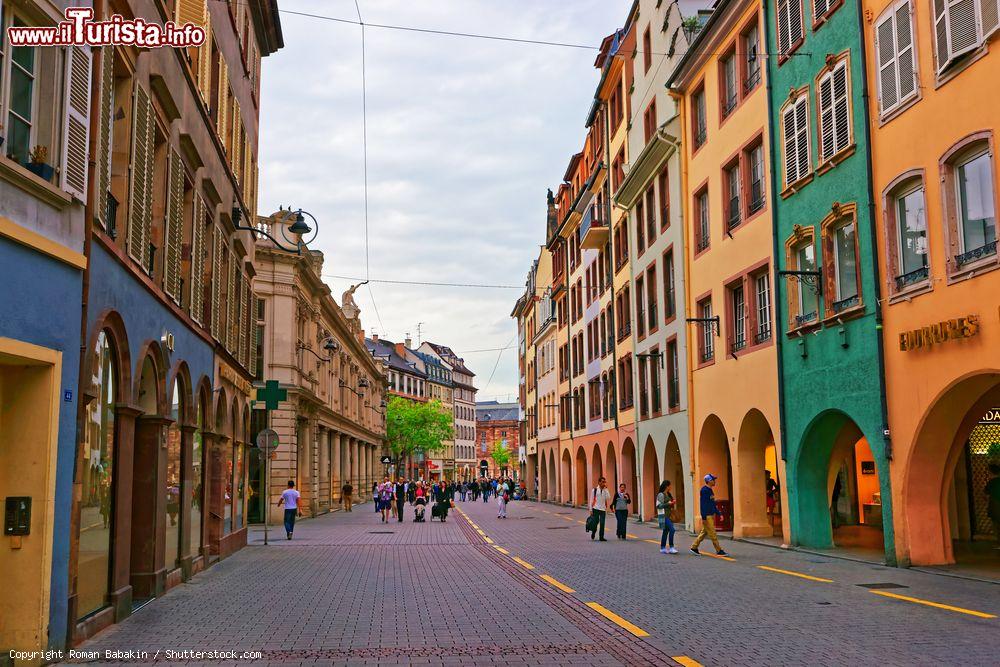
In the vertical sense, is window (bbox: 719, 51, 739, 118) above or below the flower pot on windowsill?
above

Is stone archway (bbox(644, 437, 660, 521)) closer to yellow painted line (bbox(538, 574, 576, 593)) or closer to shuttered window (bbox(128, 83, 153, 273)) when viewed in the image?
yellow painted line (bbox(538, 574, 576, 593))

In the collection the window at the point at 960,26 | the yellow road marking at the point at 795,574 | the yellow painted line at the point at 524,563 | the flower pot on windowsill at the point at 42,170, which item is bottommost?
the yellow painted line at the point at 524,563

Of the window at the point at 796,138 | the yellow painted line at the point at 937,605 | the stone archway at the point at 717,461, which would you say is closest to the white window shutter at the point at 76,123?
the yellow painted line at the point at 937,605

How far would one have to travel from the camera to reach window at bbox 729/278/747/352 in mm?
25172

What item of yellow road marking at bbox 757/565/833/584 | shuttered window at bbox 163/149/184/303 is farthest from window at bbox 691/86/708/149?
shuttered window at bbox 163/149/184/303

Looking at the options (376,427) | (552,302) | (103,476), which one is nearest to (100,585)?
(103,476)

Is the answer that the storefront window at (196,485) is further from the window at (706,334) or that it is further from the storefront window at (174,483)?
the window at (706,334)

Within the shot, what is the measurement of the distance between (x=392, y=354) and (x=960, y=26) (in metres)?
112

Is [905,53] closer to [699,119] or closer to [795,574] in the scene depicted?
[795,574]

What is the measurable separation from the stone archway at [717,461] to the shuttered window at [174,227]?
657 inches

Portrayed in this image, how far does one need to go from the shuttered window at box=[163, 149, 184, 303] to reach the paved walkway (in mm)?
4641

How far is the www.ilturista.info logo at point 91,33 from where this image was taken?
8867 mm

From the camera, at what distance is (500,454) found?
158625mm

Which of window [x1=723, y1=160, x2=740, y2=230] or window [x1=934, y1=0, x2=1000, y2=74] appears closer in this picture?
window [x1=934, y1=0, x2=1000, y2=74]
